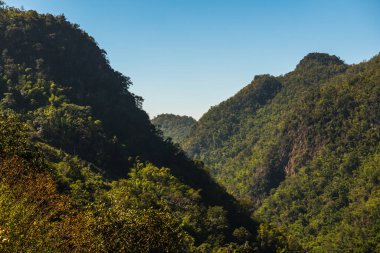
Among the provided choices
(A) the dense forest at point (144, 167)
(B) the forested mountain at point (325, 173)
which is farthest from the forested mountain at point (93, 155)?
(B) the forested mountain at point (325, 173)

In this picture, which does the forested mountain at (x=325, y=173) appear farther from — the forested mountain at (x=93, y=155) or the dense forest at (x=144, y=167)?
the forested mountain at (x=93, y=155)

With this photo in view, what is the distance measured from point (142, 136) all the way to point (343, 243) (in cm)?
5936

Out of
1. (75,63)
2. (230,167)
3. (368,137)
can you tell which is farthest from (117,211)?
(230,167)

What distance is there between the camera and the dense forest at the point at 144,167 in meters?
32.5

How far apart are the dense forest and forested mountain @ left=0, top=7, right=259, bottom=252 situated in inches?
8.7

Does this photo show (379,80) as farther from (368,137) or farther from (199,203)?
(199,203)

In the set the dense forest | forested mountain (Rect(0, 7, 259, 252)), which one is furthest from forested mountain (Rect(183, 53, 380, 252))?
forested mountain (Rect(0, 7, 259, 252))

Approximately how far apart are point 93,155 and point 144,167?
12492 millimetres

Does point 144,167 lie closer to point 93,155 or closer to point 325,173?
point 93,155

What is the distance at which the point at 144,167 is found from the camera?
325ft

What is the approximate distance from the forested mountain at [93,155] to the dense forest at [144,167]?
0.22 metres

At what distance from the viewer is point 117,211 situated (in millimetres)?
33312

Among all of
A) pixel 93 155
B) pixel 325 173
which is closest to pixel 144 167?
pixel 93 155

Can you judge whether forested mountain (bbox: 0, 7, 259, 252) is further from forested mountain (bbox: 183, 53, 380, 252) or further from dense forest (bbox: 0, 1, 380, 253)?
forested mountain (bbox: 183, 53, 380, 252)
